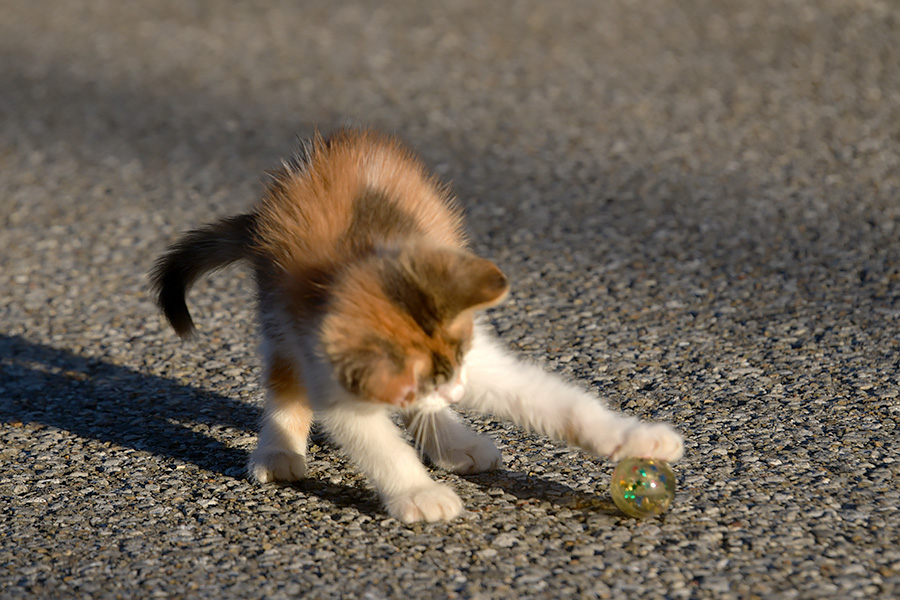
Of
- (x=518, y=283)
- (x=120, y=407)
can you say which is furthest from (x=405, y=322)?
(x=518, y=283)

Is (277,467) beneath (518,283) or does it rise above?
beneath

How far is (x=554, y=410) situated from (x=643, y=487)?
328mm

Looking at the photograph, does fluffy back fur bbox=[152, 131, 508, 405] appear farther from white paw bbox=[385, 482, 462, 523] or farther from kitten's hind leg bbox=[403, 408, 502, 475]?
kitten's hind leg bbox=[403, 408, 502, 475]

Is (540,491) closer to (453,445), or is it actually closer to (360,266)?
(453,445)

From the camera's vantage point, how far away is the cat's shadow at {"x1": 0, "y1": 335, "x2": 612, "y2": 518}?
3.23 metres

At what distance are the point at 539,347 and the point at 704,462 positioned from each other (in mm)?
1137

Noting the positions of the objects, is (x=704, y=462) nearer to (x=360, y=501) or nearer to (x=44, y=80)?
(x=360, y=501)

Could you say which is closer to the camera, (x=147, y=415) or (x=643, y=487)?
(x=643, y=487)

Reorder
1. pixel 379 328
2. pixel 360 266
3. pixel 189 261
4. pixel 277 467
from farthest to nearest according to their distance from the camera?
pixel 189 261 → pixel 277 467 → pixel 360 266 → pixel 379 328

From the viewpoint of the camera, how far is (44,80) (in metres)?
8.57

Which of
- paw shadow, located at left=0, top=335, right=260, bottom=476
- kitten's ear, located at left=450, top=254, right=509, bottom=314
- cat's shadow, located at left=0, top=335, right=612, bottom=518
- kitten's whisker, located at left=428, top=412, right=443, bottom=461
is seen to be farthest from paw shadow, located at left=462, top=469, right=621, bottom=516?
paw shadow, located at left=0, top=335, right=260, bottom=476

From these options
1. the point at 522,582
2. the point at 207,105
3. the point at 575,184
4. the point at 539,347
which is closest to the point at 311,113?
the point at 207,105

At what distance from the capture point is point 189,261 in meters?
3.65

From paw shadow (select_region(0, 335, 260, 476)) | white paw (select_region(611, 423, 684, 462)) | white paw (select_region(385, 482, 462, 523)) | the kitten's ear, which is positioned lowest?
white paw (select_region(385, 482, 462, 523))
